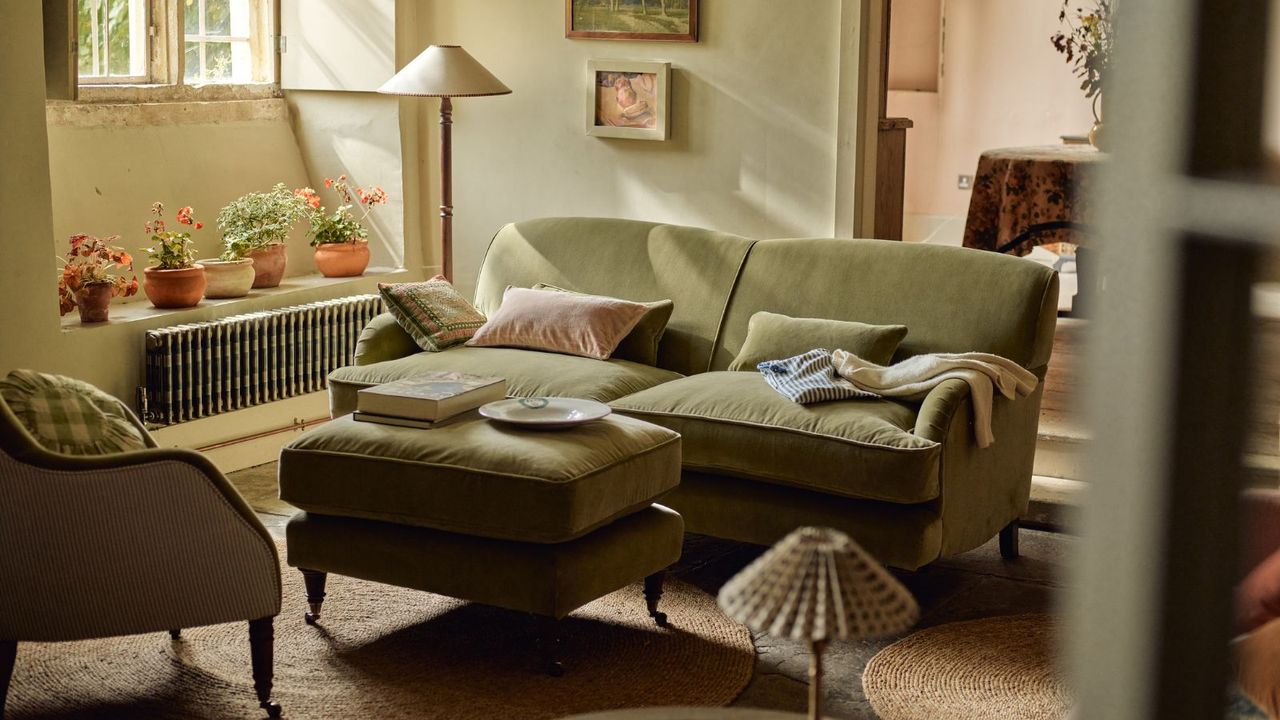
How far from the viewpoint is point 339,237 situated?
5629 millimetres

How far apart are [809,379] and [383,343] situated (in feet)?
4.77

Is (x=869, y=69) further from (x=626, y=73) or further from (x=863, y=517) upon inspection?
(x=863, y=517)

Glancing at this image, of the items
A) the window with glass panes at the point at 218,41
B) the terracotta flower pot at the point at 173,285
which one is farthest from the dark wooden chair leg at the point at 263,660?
the window with glass panes at the point at 218,41

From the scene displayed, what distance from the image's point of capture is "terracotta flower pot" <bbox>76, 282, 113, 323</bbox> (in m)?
4.64

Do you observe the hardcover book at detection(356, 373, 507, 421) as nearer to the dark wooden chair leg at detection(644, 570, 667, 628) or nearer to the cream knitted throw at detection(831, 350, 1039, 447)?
the dark wooden chair leg at detection(644, 570, 667, 628)

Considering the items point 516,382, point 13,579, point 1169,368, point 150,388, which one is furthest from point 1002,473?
point 1169,368

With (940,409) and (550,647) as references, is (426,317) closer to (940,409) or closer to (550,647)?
(550,647)

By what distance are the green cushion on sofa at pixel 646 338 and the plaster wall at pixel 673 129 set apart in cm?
88

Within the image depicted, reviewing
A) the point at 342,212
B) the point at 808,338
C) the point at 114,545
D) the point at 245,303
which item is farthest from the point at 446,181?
the point at 114,545

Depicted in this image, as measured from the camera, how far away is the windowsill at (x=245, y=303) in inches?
188

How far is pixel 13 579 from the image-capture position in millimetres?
2826

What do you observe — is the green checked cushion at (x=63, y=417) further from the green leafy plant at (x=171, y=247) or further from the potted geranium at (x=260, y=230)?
the potted geranium at (x=260, y=230)

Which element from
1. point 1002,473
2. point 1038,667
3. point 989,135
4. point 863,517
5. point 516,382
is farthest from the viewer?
point 989,135

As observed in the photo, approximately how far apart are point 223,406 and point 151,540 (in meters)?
2.22
